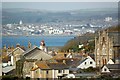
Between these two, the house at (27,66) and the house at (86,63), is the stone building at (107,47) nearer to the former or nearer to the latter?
the house at (86,63)

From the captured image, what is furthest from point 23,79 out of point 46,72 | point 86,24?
point 86,24

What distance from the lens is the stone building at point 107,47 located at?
609 cm

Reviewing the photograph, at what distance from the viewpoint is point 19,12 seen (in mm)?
5613

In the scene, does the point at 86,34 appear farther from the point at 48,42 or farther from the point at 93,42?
the point at 48,42

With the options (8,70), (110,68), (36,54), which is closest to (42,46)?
(36,54)

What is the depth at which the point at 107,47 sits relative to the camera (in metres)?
6.33

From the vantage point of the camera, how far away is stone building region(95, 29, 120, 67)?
20.0 ft

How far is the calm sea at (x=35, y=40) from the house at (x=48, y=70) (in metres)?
0.36

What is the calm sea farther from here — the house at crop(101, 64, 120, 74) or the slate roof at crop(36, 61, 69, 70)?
the house at crop(101, 64, 120, 74)

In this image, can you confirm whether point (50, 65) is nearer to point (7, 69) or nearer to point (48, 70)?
point (48, 70)

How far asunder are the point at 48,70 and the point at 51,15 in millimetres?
871

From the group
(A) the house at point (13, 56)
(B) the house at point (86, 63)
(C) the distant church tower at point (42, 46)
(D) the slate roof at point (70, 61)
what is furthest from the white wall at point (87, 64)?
(A) the house at point (13, 56)

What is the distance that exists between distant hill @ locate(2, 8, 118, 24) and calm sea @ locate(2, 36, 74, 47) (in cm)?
24

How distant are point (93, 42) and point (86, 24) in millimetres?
423
